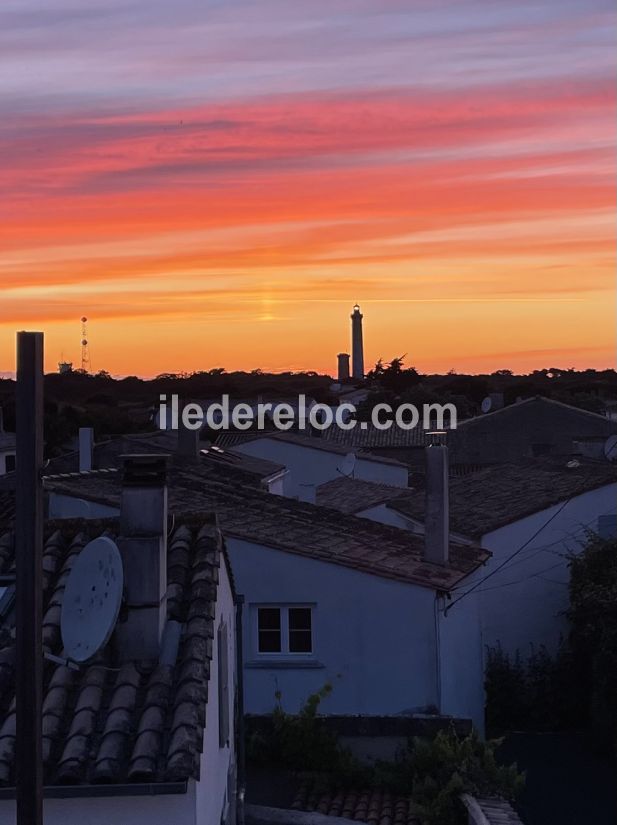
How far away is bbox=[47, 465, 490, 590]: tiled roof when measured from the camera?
66.9ft

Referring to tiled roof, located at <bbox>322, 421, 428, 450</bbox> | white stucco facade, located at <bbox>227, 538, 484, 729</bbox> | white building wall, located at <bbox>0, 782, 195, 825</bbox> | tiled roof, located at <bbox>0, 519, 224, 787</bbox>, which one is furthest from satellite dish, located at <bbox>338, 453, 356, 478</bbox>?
white building wall, located at <bbox>0, 782, 195, 825</bbox>

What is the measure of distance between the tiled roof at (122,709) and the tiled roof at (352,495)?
2214 centimetres

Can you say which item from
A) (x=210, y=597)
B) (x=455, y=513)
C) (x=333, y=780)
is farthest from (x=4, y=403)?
(x=210, y=597)

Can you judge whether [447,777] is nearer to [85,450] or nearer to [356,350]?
[85,450]

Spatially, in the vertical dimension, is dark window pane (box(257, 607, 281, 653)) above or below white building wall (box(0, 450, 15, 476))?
below

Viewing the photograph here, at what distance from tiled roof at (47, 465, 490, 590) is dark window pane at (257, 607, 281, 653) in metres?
1.28

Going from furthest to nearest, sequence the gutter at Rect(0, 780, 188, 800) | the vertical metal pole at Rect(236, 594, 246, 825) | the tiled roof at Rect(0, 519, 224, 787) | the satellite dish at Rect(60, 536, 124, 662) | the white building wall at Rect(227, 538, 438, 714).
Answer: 1. the white building wall at Rect(227, 538, 438, 714)
2. the vertical metal pole at Rect(236, 594, 246, 825)
3. the satellite dish at Rect(60, 536, 124, 662)
4. the tiled roof at Rect(0, 519, 224, 787)
5. the gutter at Rect(0, 780, 188, 800)

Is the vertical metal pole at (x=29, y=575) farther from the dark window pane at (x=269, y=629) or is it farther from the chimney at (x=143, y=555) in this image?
the dark window pane at (x=269, y=629)

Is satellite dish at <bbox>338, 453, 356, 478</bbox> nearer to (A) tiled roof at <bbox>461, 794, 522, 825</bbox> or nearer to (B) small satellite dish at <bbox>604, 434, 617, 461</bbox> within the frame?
(B) small satellite dish at <bbox>604, 434, 617, 461</bbox>

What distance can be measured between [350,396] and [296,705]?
3244 inches

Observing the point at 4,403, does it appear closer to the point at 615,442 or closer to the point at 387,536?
the point at 615,442

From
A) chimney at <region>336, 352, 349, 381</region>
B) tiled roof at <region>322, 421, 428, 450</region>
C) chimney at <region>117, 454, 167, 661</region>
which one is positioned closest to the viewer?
chimney at <region>117, 454, 167, 661</region>

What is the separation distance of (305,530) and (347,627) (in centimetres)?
231

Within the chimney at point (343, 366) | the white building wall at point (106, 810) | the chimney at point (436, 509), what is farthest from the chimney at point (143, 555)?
the chimney at point (343, 366)
